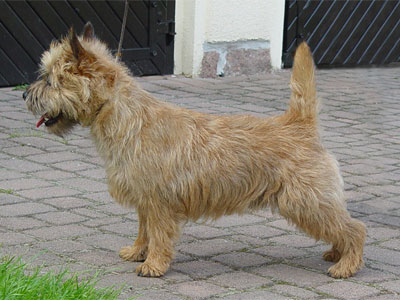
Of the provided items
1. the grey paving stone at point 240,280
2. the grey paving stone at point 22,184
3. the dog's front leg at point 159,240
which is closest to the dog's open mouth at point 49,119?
the dog's front leg at point 159,240

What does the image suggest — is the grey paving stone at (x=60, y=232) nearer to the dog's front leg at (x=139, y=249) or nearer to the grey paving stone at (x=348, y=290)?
the dog's front leg at (x=139, y=249)

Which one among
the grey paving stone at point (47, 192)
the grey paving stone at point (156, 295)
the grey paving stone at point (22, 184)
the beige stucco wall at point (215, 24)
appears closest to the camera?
the grey paving stone at point (156, 295)

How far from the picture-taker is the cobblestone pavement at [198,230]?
4582mm

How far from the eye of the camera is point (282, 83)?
1105cm

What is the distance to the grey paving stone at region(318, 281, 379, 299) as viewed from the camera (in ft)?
14.7

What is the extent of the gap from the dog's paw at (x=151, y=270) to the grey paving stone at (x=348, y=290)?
0.90m

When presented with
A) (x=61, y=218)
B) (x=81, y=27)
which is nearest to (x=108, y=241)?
(x=61, y=218)

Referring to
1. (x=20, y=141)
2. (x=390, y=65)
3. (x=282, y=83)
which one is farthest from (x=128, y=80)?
(x=390, y=65)

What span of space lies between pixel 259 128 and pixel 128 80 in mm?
835

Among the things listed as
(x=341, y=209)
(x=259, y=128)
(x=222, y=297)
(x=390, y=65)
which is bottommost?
(x=390, y=65)

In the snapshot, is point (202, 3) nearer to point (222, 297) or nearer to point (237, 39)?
point (237, 39)

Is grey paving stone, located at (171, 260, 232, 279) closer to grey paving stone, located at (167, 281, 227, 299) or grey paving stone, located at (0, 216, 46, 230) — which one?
grey paving stone, located at (167, 281, 227, 299)

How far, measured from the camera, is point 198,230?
18.3ft

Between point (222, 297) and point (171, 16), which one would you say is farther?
point (171, 16)
